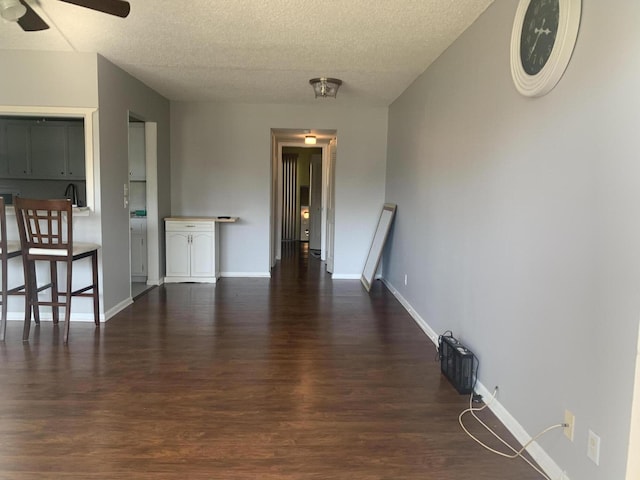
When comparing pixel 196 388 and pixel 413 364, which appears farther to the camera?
pixel 413 364

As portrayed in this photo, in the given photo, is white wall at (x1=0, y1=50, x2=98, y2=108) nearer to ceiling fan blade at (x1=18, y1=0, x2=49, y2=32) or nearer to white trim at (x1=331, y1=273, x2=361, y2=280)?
ceiling fan blade at (x1=18, y1=0, x2=49, y2=32)

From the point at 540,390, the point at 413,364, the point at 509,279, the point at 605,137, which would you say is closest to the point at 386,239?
the point at 413,364

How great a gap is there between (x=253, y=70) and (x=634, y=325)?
387 cm

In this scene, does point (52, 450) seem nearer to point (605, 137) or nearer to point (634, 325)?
point (634, 325)

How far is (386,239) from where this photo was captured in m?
5.50

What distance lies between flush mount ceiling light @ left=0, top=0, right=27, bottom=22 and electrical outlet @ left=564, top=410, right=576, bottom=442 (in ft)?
12.0

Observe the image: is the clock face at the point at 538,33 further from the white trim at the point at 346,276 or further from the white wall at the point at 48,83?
the white trim at the point at 346,276

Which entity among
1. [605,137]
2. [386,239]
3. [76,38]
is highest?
[76,38]

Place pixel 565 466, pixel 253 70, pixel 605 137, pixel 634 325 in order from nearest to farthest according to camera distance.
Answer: pixel 634 325, pixel 605 137, pixel 565 466, pixel 253 70

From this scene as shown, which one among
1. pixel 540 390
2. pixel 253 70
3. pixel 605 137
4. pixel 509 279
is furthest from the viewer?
pixel 253 70

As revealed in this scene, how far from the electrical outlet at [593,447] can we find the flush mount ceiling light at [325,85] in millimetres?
3865

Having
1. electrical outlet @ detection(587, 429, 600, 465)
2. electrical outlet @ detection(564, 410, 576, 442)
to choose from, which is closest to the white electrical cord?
electrical outlet @ detection(564, 410, 576, 442)

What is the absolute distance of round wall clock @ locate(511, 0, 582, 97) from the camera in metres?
1.81

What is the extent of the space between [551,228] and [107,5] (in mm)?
2650
